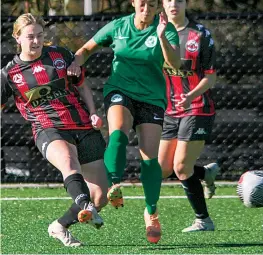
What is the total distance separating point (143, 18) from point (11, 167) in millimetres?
4747

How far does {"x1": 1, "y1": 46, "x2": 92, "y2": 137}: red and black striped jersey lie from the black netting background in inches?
170

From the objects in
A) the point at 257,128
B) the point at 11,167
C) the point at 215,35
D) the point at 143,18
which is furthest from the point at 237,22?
the point at 143,18

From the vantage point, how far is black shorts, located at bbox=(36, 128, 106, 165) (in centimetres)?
684

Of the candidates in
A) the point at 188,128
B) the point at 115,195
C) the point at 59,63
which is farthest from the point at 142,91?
the point at 188,128

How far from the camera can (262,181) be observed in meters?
6.61

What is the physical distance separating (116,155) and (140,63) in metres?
0.69

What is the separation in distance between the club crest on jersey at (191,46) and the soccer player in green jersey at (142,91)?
832mm

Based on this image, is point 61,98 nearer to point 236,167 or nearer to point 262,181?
point 262,181

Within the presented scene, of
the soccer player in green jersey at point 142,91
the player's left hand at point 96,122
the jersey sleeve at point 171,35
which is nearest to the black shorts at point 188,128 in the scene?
the soccer player in green jersey at point 142,91

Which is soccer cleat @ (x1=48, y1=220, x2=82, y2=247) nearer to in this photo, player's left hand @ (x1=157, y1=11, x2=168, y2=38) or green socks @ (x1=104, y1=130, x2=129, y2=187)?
green socks @ (x1=104, y1=130, x2=129, y2=187)

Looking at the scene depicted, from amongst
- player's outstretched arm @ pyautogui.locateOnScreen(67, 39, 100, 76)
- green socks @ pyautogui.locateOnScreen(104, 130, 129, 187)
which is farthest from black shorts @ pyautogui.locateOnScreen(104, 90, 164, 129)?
player's outstretched arm @ pyautogui.locateOnScreen(67, 39, 100, 76)

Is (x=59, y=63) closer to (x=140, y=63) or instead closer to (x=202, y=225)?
(x=140, y=63)

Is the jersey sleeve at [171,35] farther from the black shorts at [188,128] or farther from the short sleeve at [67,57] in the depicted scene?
the black shorts at [188,128]

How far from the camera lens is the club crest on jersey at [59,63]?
6980 mm
